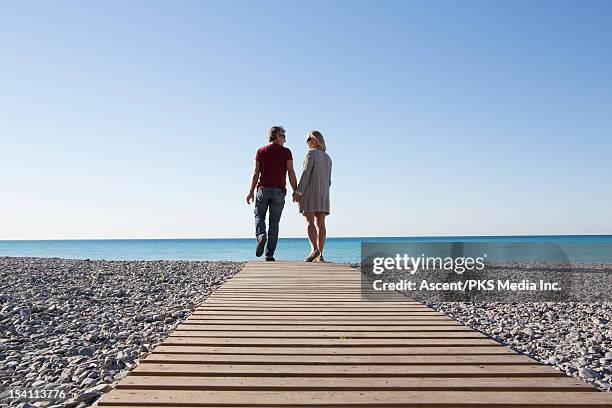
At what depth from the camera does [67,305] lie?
7.06m

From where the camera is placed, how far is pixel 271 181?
8.33m

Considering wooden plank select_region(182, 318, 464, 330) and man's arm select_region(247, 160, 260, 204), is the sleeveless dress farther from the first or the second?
wooden plank select_region(182, 318, 464, 330)

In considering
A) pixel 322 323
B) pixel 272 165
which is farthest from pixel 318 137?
pixel 322 323

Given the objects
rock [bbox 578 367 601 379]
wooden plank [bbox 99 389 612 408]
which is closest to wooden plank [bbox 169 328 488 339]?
wooden plank [bbox 99 389 612 408]

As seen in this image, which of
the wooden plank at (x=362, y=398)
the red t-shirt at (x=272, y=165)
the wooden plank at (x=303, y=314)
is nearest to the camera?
the wooden plank at (x=362, y=398)

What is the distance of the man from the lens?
833cm

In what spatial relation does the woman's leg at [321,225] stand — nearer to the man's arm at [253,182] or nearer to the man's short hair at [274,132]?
the man's arm at [253,182]

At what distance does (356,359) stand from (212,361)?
A: 0.83m

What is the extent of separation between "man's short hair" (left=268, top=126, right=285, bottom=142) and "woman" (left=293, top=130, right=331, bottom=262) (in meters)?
Result: 0.54

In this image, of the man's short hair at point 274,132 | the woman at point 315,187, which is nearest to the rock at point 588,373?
the woman at point 315,187

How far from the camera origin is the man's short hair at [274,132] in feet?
27.8

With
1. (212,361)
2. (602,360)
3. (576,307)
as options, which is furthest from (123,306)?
(576,307)

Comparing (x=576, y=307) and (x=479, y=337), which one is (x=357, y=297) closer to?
(x=479, y=337)

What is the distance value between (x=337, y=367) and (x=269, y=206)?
231 inches
